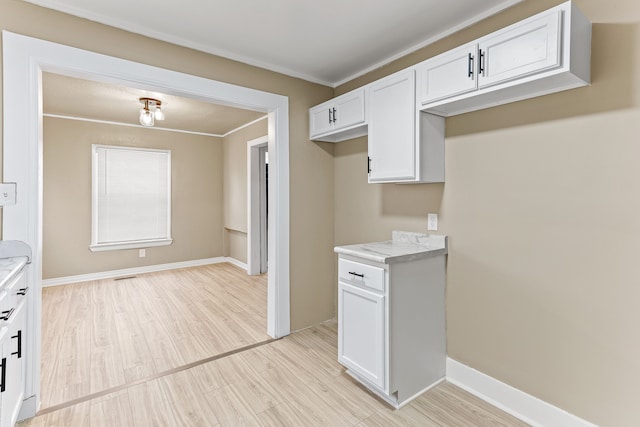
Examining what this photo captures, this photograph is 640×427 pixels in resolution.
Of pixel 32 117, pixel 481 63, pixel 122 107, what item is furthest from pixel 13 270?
pixel 122 107

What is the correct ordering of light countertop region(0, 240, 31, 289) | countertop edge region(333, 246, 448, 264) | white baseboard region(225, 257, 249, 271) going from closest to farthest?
light countertop region(0, 240, 31, 289), countertop edge region(333, 246, 448, 264), white baseboard region(225, 257, 249, 271)

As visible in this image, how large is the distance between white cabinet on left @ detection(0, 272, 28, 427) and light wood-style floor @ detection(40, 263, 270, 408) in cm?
48

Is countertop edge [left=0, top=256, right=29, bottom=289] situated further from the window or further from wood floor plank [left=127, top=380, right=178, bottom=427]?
the window

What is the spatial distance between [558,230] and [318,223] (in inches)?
79.7

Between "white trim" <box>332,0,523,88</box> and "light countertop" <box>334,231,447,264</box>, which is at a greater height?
"white trim" <box>332,0,523,88</box>

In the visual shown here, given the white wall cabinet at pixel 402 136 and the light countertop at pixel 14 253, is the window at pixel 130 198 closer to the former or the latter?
the light countertop at pixel 14 253

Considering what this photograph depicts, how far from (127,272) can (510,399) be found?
5.48m

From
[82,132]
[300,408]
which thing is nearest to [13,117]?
[300,408]

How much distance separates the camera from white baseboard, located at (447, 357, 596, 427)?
1766 mm

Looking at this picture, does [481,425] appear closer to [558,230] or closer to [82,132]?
[558,230]

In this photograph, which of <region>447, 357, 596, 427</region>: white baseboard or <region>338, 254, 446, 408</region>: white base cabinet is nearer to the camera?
<region>447, 357, 596, 427</region>: white baseboard

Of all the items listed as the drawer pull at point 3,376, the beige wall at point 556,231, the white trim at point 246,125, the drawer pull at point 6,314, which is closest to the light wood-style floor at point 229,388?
the beige wall at point 556,231

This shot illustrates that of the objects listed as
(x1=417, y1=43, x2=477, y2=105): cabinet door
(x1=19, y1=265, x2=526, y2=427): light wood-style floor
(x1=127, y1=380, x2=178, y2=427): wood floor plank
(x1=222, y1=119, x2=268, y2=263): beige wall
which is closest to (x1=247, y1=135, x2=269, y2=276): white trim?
(x1=222, y1=119, x2=268, y2=263): beige wall

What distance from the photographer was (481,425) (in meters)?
1.83
